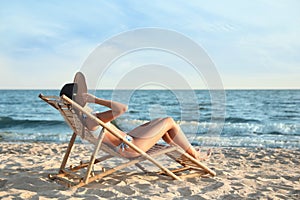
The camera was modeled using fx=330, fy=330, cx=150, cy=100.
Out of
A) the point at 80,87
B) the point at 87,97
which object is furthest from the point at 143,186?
the point at 80,87

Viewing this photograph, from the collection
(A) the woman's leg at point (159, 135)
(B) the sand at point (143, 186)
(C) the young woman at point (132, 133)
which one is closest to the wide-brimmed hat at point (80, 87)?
(C) the young woman at point (132, 133)

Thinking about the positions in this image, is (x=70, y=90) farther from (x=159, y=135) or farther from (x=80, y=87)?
(x=159, y=135)

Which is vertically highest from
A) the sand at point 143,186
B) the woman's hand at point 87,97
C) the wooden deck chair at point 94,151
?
the woman's hand at point 87,97

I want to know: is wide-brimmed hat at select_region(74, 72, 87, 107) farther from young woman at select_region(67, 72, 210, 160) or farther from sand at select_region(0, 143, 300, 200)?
sand at select_region(0, 143, 300, 200)

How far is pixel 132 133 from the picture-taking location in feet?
11.5

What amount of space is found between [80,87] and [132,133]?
786mm

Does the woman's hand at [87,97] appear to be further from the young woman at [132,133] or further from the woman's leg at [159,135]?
the woman's leg at [159,135]

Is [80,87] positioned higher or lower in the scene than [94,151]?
higher

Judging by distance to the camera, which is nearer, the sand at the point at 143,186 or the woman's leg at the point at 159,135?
the sand at the point at 143,186

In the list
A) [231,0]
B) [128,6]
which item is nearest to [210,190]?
[128,6]

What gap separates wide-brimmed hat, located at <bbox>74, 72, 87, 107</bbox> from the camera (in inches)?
120

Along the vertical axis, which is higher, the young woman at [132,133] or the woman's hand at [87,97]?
the woman's hand at [87,97]

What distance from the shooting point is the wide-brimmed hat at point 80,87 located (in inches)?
120

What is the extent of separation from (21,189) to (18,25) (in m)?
16.2
